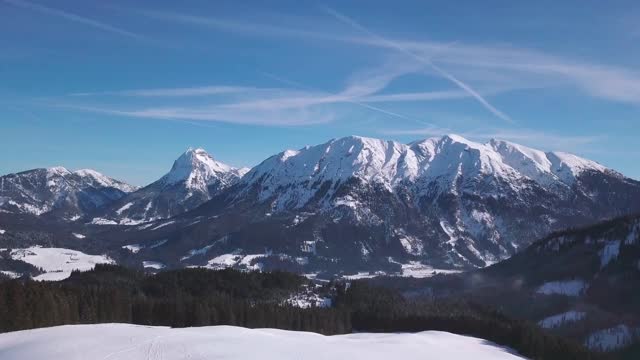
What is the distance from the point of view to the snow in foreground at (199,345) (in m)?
85.2

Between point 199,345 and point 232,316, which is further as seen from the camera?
point 232,316

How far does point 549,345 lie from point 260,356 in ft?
244

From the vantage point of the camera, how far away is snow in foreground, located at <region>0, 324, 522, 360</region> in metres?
85.2

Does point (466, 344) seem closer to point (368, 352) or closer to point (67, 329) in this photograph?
point (368, 352)

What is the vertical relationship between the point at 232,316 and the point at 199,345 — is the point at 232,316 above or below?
above

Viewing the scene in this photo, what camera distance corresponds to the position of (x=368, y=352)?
101250 mm

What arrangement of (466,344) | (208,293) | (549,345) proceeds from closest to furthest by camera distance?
(466,344) < (549,345) < (208,293)

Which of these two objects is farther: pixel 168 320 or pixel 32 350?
pixel 168 320

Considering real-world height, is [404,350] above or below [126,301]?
below

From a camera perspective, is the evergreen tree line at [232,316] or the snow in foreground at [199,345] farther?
the evergreen tree line at [232,316]

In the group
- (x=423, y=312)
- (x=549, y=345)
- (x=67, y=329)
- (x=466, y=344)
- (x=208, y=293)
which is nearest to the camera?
(x=67, y=329)

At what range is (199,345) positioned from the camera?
300 feet

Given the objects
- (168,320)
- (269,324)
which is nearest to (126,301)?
(168,320)

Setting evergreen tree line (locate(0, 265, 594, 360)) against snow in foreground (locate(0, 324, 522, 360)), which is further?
evergreen tree line (locate(0, 265, 594, 360))
